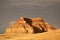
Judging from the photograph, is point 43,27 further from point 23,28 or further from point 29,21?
point 23,28

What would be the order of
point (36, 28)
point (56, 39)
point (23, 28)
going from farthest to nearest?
point (36, 28) < point (23, 28) < point (56, 39)

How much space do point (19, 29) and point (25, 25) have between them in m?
9.24

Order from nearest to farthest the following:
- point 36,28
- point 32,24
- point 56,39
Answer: point 56,39
point 36,28
point 32,24

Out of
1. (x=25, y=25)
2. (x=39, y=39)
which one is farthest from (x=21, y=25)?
(x=39, y=39)

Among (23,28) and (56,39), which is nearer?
(56,39)

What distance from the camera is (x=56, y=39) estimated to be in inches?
1244

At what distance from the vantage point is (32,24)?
193 m

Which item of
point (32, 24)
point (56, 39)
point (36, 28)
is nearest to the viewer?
point (56, 39)

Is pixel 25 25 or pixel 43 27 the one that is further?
pixel 43 27

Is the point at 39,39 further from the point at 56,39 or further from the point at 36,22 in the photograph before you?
the point at 36,22

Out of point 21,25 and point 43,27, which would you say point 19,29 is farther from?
point 43,27

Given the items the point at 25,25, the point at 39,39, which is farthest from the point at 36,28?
the point at 39,39

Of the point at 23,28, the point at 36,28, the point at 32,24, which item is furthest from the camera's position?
the point at 32,24

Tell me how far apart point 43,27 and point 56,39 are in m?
164
